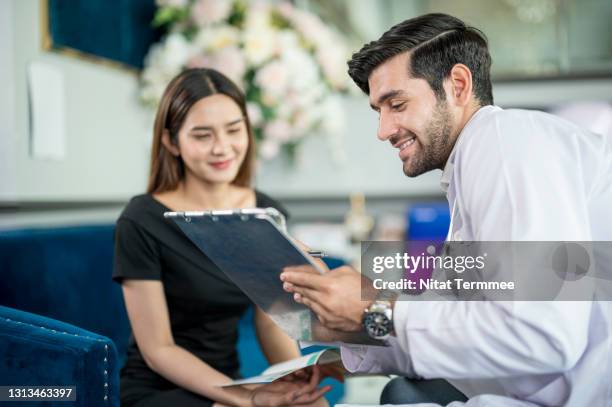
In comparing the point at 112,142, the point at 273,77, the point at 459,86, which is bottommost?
the point at 459,86

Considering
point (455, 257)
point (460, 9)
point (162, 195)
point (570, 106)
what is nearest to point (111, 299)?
point (162, 195)

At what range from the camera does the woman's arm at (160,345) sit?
1.62m

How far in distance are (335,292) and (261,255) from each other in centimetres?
13

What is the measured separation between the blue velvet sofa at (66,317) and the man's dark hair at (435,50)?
2.29ft

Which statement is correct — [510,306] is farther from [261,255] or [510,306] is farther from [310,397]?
[310,397]

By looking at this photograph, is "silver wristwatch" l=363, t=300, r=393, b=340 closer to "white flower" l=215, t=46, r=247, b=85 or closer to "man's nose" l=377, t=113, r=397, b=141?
"man's nose" l=377, t=113, r=397, b=141

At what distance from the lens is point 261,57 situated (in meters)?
3.15

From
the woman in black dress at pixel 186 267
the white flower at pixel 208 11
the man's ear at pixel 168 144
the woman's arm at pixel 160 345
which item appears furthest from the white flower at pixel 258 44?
the woman's arm at pixel 160 345

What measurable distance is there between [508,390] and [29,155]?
76.0 inches

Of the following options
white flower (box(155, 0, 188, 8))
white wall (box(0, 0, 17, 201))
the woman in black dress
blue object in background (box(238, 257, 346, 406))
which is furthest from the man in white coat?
white flower (box(155, 0, 188, 8))

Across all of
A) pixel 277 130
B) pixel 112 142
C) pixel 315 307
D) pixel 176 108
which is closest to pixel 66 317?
pixel 176 108

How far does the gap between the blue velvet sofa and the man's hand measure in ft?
1.36

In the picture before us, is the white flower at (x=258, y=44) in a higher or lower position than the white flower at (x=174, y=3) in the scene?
lower

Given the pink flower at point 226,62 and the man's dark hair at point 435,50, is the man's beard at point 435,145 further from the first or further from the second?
the pink flower at point 226,62
